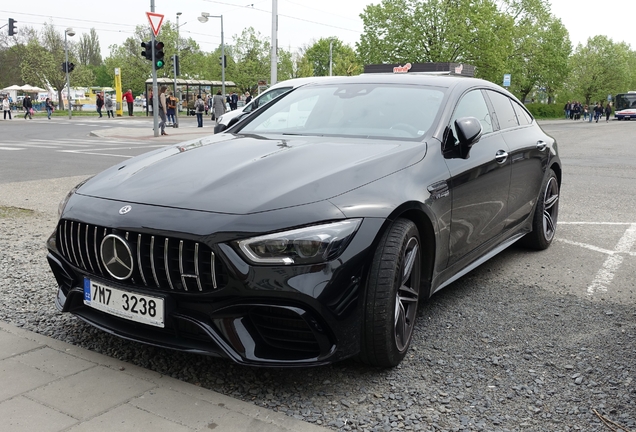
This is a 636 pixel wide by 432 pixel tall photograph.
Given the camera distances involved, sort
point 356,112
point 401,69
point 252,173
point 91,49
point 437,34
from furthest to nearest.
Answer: point 91,49 < point 437,34 < point 401,69 < point 356,112 < point 252,173

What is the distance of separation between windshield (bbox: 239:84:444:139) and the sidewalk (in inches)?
71.6

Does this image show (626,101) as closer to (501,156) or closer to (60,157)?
(60,157)

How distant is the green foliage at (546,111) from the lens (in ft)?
223

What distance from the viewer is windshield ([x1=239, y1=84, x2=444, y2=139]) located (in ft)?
13.0

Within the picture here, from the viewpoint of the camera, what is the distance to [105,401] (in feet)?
9.14

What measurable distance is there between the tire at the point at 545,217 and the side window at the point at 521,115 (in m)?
0.52

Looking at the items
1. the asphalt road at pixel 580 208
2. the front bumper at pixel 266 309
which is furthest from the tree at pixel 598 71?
the front bumper at pixel 266 309

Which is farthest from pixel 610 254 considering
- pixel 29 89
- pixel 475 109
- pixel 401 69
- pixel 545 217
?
pixel 29 89

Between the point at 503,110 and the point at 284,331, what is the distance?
3026 mm

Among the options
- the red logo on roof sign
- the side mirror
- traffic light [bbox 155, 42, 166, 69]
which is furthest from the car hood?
the red logo on roof sign

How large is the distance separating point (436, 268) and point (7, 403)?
7.18ft

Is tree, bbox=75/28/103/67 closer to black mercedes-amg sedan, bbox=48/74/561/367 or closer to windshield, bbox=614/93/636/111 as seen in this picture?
windshield, bbox=614/93/636/111

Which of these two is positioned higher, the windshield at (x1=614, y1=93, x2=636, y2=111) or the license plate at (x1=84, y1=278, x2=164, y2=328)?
the windshield at (x1=614, y1=93, x2=636, y2=111)

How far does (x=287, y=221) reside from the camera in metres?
2.72
